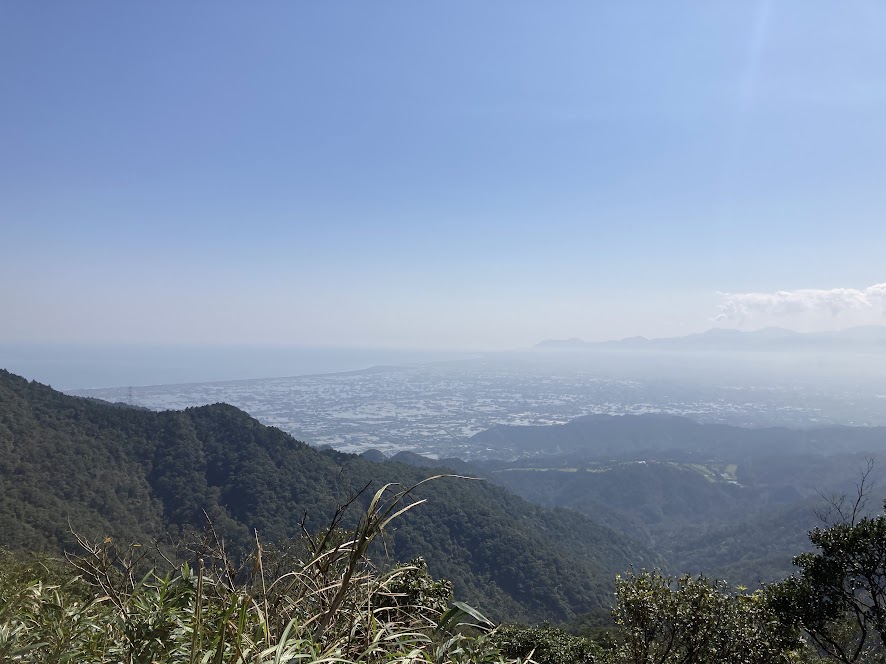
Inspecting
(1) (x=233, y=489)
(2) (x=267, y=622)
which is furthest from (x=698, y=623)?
(1) (x=233, y=489)

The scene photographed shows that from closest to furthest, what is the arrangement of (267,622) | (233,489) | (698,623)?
(267,622) → (698,623) → (233,489)

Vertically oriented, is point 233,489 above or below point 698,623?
below

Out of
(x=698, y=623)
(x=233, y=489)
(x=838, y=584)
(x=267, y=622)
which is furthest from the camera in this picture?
(x=233, y=489)

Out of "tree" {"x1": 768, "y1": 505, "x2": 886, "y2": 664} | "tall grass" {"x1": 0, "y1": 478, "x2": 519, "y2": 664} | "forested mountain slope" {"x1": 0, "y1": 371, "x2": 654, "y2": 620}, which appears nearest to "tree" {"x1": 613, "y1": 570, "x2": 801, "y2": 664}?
"tree" {"x1": 768, "y1": 505, "x2": 886, "y2": 664}

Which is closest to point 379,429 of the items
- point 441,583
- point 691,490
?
point 691,490

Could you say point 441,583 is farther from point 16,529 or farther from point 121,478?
point 121,478

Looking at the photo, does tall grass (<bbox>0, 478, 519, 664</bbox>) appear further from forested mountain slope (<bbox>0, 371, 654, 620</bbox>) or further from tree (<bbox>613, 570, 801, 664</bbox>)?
forested mountain slope (<bbox>0, 371, 654, 620</bbox>)

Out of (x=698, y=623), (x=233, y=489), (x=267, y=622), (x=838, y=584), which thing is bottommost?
(x=233, y=489)

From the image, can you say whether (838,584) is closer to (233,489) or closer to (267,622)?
(267,622)

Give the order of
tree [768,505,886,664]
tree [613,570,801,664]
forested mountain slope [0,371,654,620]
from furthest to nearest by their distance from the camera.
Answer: forested mountain slope [0,371,654,620] < tree [768,505,886,664] < tree [613,570,801,664]

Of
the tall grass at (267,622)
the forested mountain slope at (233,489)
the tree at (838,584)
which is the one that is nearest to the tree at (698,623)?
the tree at (838,584)

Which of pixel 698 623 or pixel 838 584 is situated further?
pixel 838 584
